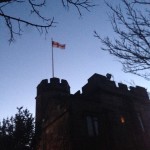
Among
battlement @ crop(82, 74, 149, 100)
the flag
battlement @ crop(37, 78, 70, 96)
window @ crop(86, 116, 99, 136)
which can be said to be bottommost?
window @ crop(86, 116, 99, 136)

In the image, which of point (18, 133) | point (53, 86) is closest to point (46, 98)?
point (53, 86)

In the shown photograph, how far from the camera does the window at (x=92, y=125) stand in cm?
1408

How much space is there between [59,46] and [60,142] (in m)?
12.4

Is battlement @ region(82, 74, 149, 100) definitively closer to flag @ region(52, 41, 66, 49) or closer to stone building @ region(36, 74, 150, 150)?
stone building @ region(36, 74, 150, 150)

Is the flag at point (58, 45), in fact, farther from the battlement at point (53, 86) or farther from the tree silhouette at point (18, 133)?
the tree silhouette at point (18, 133)

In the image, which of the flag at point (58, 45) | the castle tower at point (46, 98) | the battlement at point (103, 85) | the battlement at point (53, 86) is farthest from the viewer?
the flag at point (58, 45)

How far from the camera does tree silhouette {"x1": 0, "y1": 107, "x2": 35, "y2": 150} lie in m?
15.6

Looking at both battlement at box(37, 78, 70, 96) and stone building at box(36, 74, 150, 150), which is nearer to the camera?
stone building at box(36, 74, 150, 150)

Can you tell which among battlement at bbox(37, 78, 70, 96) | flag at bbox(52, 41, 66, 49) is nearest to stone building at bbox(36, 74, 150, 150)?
battlement at bbox(37, 78, 70, 96)

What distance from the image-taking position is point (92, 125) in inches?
569

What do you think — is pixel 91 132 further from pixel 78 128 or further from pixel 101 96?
pixel 101 96

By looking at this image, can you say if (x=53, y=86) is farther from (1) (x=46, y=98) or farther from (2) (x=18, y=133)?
(2) (x=18, y=133)

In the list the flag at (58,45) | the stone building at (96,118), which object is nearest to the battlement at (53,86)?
the stone building at (96,118)

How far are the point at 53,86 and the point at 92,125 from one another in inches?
296
